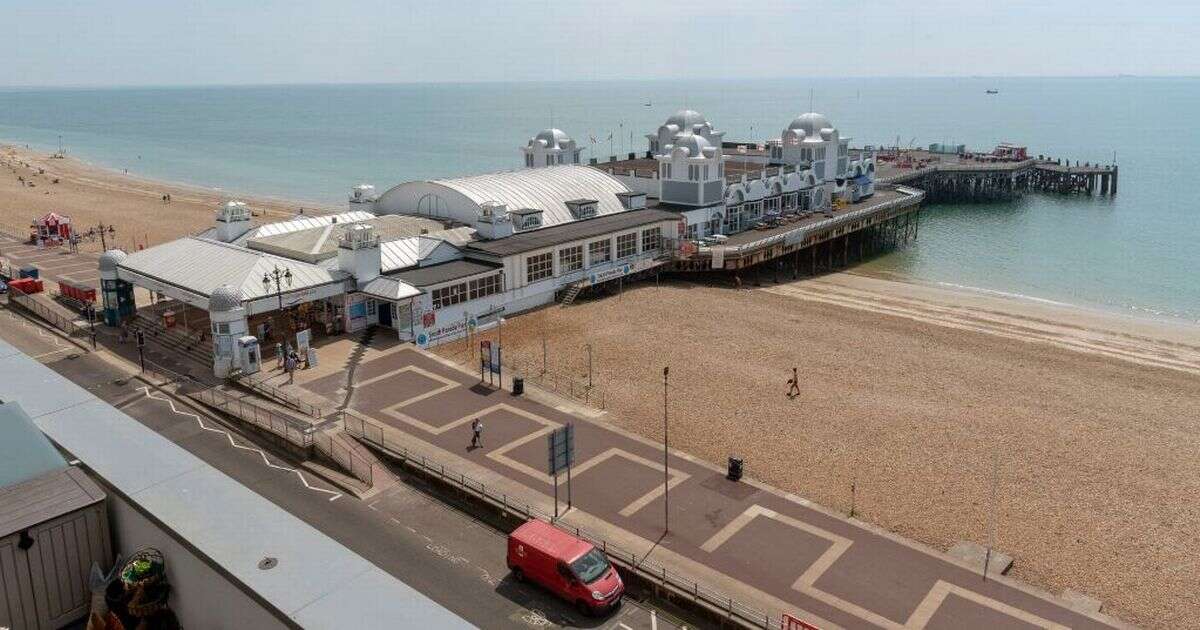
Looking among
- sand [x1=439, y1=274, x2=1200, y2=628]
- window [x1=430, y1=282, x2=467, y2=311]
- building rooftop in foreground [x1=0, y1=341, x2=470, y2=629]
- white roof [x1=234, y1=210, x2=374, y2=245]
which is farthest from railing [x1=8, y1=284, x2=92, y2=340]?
building rooftop in foreground [x1=0, y1=341, x2=470, y2=629]

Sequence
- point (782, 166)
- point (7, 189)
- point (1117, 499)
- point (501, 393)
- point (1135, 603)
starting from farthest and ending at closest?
point (7, 189) < point (782, 166) < point (501, 393) < point (1117, 499) < point (1135, 603)

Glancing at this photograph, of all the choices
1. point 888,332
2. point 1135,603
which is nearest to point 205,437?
point 1135,603

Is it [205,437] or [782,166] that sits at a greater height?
[782,166]

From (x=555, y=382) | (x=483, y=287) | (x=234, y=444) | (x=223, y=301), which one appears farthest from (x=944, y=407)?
(x=223, y=301)

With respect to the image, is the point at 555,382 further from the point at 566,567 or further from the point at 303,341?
the point at 566,567

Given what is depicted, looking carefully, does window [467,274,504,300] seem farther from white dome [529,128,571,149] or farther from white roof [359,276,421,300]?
white dome [529,128,571,149]

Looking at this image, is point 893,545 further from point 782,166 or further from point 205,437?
point 782,166
